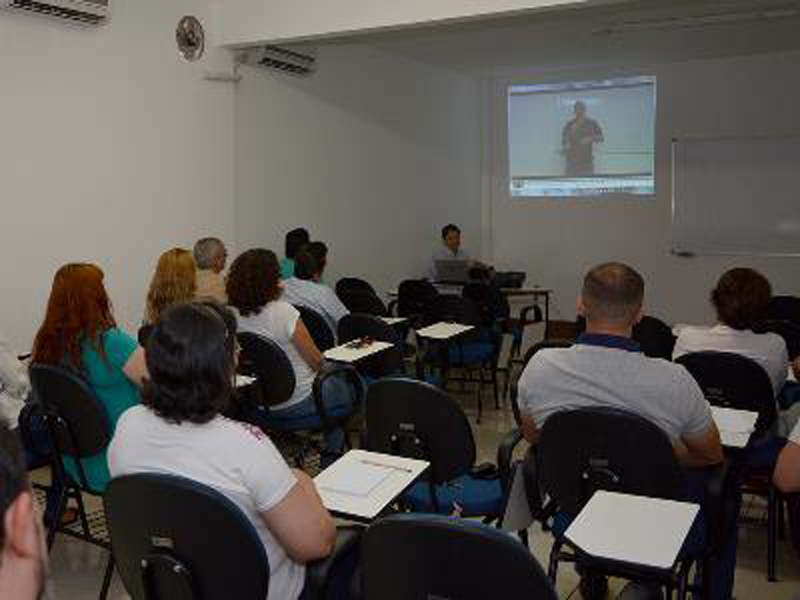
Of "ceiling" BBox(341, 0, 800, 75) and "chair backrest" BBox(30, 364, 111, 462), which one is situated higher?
"ceiling" BBox(341, 0, 800, 75)

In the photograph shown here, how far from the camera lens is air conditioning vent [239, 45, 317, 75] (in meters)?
6.01

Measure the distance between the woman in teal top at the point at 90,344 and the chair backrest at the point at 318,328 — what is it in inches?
66.3

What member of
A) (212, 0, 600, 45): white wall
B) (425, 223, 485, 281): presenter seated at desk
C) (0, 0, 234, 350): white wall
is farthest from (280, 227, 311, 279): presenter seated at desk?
(425, 223, 485, 281): presenter seated at desk

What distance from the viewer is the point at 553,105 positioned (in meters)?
8.94

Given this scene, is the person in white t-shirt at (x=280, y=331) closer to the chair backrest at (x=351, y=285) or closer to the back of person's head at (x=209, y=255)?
the back of person's head at (x=209, y=255)

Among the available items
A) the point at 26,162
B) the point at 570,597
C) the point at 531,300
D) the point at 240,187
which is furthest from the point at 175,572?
the point at 531,300

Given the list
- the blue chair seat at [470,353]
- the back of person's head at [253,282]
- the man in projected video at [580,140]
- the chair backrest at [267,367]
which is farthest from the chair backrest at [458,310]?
the man in projected video at [580,140]

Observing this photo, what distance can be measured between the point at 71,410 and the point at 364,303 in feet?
10.2

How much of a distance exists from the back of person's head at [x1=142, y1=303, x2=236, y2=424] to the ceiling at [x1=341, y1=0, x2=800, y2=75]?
431cm

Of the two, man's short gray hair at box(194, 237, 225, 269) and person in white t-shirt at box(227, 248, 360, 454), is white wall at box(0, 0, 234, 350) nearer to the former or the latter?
man's short gray hair at box(194, 237, 225, 269)

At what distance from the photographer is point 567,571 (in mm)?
3164

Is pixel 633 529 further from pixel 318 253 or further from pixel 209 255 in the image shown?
pixel 318 253

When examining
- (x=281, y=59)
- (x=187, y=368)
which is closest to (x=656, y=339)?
(x=187, y=368)

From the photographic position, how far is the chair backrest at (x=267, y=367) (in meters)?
3.73
